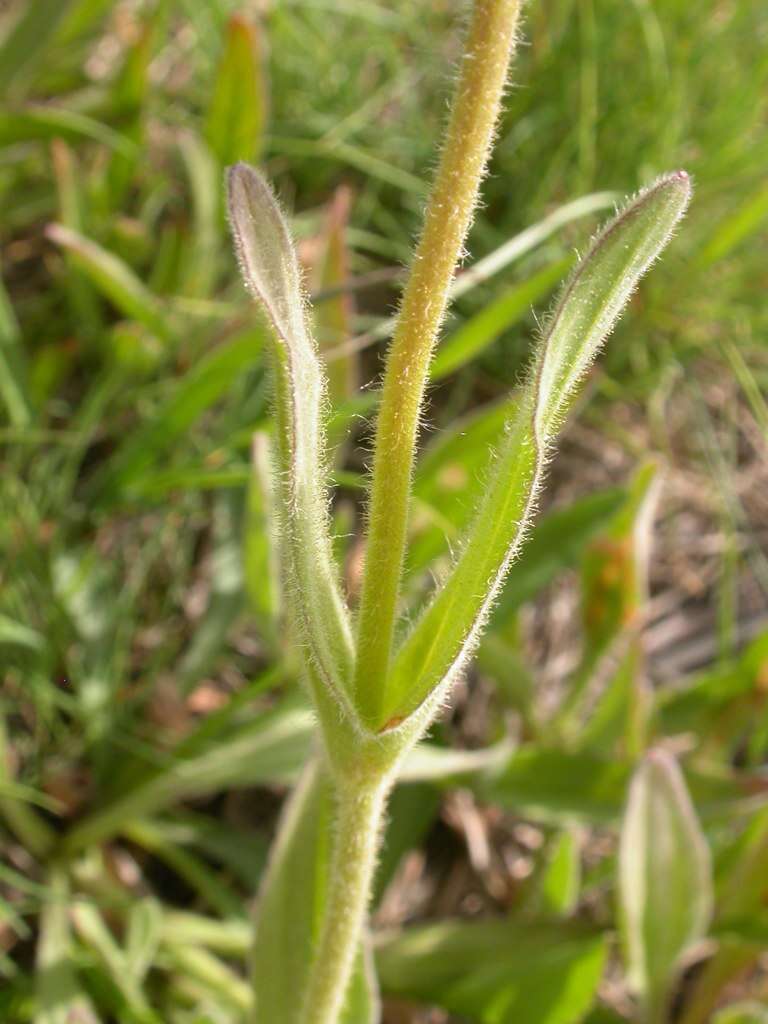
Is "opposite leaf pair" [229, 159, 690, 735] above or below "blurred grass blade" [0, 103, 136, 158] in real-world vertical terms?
above

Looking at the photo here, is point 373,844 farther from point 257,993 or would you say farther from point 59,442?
point 59,442

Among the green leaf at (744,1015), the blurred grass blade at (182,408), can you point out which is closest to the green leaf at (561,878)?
the green leaf at (744,1015)

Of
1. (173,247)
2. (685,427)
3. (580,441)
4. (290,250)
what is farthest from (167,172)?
(290,250)

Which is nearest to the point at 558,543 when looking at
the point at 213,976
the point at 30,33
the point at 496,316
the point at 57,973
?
the point at 496,316

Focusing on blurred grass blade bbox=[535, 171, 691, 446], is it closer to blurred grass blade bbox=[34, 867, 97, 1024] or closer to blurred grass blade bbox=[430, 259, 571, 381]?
blurred grass blade bbox=[430, 259, 571, 381]

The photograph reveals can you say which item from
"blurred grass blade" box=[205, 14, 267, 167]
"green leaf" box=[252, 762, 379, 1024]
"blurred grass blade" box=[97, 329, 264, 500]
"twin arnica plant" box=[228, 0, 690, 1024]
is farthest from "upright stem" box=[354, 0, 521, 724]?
"blurred grass blade" box=[205, 14, 267, 167]

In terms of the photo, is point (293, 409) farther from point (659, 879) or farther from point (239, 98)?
→ point (239, 98)

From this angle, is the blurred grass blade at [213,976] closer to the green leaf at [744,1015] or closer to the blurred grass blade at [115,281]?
the green leaf at [744,1015]
